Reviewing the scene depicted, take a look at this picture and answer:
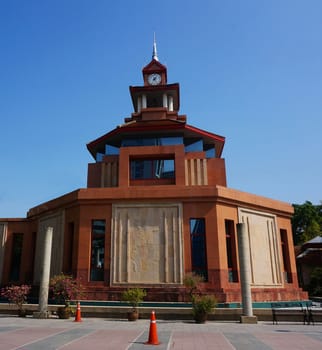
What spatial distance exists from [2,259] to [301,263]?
3421 centimetres

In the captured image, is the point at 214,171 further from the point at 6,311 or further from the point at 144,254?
the point at 6,311

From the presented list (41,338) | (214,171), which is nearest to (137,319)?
(41,338)

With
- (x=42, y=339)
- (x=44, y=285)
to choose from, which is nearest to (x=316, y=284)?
(x=44, y=285)

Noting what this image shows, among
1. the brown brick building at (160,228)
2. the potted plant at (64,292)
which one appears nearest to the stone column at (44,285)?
the potted plant at (64,292)

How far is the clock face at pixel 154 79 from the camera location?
36750 mm

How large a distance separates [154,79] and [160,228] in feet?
68.0

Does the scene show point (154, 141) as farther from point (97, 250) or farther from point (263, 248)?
point (263, 248)

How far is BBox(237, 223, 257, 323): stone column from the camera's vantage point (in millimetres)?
15768

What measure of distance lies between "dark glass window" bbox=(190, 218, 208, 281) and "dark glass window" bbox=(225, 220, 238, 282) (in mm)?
2040

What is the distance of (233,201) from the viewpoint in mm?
23141

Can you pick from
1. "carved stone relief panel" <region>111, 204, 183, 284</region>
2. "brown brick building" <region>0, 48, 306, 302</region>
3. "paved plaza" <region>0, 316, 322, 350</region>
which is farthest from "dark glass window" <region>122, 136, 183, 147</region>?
"paved plaza" <region>0, 316, 322, 350</region>

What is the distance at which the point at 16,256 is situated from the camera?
1190 inches

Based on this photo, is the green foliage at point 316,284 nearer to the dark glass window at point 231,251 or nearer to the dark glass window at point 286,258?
the dark glass window at point 286,258

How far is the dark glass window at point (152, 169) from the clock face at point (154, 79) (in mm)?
13089
